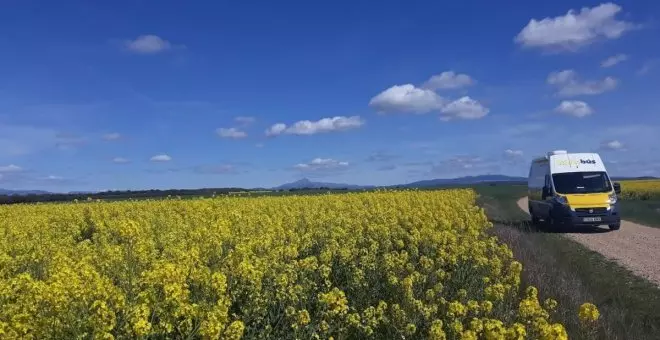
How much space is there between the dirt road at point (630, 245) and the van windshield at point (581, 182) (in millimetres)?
1691

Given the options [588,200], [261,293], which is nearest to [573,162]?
[588,200]

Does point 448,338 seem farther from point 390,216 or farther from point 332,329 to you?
point 390,216

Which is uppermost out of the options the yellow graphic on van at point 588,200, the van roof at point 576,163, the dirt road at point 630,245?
the van roof at point 576,163

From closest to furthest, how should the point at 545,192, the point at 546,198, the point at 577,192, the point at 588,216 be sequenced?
1. the point at 588,216
2. the point at 577,192
3. the point at 546,198
4. the point at 545,192

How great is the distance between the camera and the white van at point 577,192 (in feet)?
73.9

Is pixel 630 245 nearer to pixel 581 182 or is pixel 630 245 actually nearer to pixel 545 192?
pixel 581 182

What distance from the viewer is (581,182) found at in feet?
77.3

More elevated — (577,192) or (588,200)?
(577,192)

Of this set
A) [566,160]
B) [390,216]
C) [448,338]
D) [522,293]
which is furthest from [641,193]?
[448,338]

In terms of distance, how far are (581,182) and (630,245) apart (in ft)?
17.1

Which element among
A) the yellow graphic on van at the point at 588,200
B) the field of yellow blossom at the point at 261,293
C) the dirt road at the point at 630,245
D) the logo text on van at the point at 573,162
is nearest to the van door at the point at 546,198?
the logo text on van at the point at 573,162

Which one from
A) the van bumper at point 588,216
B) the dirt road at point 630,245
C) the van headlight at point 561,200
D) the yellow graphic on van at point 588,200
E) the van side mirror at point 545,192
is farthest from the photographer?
the van side mirror at point 545,192

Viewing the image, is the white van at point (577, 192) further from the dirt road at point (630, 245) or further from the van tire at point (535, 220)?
the van tire at point (535, 220)

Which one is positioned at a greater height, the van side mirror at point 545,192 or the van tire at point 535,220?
the van side mirror at point 545,192
